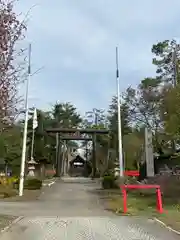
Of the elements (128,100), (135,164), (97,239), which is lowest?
(97,239)

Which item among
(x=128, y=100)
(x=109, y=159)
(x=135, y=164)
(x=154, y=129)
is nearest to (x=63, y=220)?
(x=154, y=129)

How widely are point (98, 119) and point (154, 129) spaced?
5266 cm

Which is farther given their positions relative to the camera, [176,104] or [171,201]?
[176,104]

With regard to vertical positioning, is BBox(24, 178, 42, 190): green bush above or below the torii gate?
below

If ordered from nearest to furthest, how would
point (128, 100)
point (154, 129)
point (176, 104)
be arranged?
point (176, 104) < point (154, 129) < point (128, 100)

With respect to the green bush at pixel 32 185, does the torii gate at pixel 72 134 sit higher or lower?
higher

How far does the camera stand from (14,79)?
1187 cm

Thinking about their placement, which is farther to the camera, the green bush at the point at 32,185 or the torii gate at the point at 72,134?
the torii gate at the point at 72,134

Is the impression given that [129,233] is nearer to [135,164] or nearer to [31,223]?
[31,223]

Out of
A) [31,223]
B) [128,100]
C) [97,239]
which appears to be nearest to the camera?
[97,239]

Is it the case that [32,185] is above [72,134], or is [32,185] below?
below

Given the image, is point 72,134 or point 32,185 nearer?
point 32,185

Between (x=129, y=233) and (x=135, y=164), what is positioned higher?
(x=135, y=164)

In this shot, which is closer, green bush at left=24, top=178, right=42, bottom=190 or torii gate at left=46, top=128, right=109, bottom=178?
green bush at left=24, top=178, right=42, bottom=190
